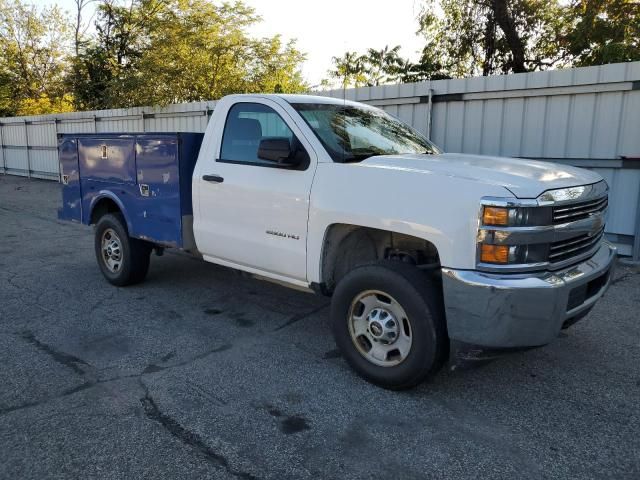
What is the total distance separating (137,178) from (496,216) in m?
3.85

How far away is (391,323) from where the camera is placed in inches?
144

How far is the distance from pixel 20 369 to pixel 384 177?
3.02 meters

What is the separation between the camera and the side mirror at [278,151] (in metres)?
4.02

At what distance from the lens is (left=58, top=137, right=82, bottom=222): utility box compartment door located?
651 centimetres

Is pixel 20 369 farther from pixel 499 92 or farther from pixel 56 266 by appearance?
pixel 499 92

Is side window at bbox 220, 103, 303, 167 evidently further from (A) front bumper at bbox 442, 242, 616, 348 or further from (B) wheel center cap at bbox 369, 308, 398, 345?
(A) front bumper at bbox 442, 242, 616, 348

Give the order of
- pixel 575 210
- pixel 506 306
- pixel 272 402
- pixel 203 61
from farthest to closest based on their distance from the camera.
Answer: pixel 203 61 < pixel 272 402 < pixel 575 210 < pixel 506 306

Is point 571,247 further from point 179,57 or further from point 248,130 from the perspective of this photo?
point 179,57

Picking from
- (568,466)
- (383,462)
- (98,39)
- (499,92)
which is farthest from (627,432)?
(98,39)

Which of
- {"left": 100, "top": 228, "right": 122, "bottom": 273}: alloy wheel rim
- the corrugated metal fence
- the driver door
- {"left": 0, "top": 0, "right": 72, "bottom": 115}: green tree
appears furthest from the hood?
{"left": 0, "top": 0, "right": 72, "bottom": 115}: green tree

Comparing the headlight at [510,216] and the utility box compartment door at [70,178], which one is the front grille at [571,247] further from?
the utility box compartment door at [70,178]

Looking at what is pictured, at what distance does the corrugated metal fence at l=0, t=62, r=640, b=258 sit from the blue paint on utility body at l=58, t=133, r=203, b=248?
5.18m

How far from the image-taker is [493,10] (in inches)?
662

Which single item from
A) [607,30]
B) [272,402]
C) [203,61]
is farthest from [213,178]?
[203,61]
